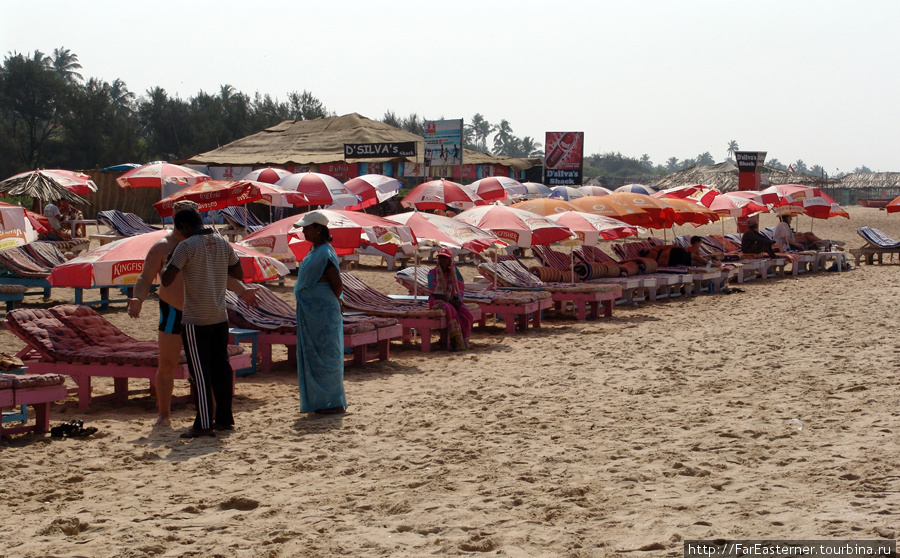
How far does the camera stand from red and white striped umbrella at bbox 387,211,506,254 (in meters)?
10.6

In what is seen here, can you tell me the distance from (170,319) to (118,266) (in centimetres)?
210

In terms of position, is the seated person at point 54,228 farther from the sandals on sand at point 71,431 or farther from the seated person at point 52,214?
the sandals on sand at point 71,431

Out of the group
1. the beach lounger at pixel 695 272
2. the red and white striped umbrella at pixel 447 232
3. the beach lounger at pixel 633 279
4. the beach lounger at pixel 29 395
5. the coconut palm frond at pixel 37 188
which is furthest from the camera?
the coconut palm frond at pixel 37 188

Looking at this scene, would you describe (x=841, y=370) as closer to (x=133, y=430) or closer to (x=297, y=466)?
(x=297, y=466)

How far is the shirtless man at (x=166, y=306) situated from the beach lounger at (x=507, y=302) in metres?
5.36

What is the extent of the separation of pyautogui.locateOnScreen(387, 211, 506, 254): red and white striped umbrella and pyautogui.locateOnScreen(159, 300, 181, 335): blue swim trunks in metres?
4.62

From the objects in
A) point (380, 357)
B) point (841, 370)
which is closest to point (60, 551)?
point (380, 357)

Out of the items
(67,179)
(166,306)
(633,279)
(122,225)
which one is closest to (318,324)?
(166,306)

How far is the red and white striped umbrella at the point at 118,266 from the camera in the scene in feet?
25.5

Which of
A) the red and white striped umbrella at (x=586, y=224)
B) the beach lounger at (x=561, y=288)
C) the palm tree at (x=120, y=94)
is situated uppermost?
the palm tree at (x=120, y=94)

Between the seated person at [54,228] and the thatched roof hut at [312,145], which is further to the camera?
the thatched roof hut at [312,145]

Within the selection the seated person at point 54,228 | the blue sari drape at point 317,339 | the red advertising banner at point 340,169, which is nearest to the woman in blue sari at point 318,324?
the blue sari drape at point 317,339

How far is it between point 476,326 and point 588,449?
6.76m

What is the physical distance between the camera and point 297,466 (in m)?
5.38
